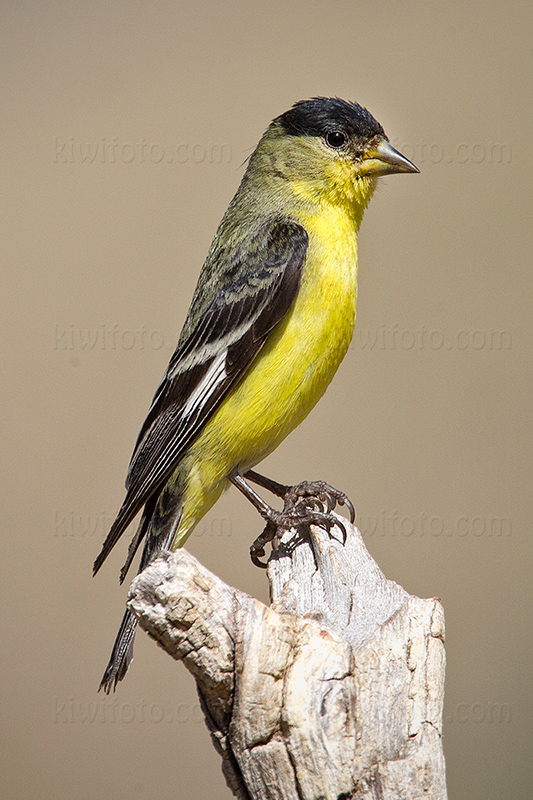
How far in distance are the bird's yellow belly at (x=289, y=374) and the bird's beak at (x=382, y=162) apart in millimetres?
500

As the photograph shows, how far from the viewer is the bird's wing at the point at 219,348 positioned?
14.1 ft

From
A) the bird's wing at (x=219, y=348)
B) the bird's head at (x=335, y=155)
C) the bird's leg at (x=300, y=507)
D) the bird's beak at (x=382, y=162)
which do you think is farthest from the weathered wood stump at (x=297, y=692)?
the bird's beak at (x=382, y=162)

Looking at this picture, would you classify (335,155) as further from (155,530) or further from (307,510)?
(155,530)

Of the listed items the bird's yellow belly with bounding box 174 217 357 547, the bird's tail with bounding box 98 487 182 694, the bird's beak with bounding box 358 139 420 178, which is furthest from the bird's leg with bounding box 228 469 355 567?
the bird's beak with bounding box 358 139 420 178

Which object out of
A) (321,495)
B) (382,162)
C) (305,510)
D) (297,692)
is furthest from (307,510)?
(382,162)

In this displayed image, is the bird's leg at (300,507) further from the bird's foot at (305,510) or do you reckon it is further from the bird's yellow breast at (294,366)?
the bird's yellow breast at (294,366)

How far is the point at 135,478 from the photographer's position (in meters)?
4.46

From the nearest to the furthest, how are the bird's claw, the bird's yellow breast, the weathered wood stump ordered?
the weathered wood stump → the bird's claw → the bird's yellow breast

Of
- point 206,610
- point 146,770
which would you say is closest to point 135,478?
point 206,610

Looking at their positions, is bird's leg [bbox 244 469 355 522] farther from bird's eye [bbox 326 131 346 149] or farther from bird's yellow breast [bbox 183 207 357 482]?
bird's eye [bbox 326 131 346 149]

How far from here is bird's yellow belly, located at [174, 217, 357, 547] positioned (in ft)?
13.9

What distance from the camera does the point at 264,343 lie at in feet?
14.1

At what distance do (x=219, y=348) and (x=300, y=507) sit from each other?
917 mm

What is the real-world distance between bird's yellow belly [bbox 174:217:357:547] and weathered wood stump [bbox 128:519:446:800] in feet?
5.04
